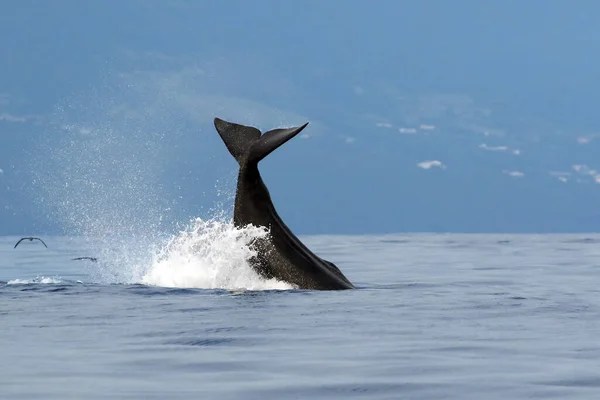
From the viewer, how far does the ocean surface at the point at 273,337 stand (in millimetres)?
9531

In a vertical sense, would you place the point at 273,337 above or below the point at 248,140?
below

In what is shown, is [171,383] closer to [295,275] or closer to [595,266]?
[295,275]

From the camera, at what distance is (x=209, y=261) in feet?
65.1

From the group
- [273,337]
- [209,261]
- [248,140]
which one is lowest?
[273,337]

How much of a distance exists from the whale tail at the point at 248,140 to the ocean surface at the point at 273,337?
4.26 feet

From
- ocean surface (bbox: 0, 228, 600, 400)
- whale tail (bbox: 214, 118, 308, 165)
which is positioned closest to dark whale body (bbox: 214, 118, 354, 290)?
whale tail (bbox: 214, 118, 308, 165)

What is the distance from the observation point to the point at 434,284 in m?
22.5

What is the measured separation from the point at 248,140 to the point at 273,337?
6.63 meters

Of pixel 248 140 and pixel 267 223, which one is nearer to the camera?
pixel 267 223

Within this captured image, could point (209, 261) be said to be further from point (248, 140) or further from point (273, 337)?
point (273, 337)

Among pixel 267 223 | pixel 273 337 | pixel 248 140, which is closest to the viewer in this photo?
pixel 273 337

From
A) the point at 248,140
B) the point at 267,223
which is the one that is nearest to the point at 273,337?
the point at 267,223

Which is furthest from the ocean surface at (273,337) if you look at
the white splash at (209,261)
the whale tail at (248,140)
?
the whale tail at (248,140)

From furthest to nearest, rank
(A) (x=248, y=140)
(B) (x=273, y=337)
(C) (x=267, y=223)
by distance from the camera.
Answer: (A) (x=248, y=140) → (C) (x=267, y=223) → (B) (x=273, y=337)
